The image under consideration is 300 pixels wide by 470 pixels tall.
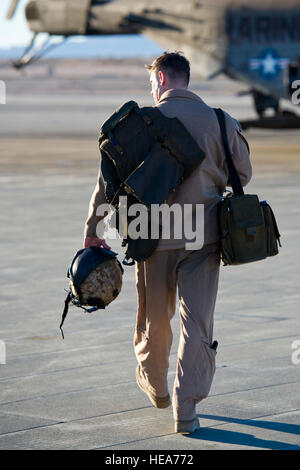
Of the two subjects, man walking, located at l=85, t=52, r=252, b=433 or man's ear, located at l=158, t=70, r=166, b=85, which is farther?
man's ear, located at l=158, t=70, r=166, b=85

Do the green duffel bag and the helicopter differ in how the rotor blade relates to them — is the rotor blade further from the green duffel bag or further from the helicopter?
the green duffel bag

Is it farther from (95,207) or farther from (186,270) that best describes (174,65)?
(186,270)

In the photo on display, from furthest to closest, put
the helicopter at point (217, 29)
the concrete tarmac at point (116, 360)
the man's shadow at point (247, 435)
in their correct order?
1. the helicopter at point (217, 29)
2. the concrete tarmac at point (116, 360)
3. the man's shadow at point (247, 435)

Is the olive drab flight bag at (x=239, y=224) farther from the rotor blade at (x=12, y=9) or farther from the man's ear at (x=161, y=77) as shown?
the rotor blade at (x=12, y=9)

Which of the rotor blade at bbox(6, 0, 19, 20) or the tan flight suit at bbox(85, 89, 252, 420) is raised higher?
the tan flight suit at bbox(85, 89, 252, 420)

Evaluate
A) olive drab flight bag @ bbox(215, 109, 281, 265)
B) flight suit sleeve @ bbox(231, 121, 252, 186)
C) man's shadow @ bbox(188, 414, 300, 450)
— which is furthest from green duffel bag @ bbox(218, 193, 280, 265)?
man's shadow @ bbox(188, 414, 300, 450)

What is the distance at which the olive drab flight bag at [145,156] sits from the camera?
506 cm

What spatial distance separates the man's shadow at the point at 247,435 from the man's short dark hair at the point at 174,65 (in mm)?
1788

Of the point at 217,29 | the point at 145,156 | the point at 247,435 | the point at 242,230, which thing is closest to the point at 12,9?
the point at 217,29

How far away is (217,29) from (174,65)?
19.2 m

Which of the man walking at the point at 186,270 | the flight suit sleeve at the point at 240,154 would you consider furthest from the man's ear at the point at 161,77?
the flight suit sleeve at the point at 240,154

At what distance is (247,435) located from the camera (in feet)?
16.3

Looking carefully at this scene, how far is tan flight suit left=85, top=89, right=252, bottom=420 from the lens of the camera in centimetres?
510

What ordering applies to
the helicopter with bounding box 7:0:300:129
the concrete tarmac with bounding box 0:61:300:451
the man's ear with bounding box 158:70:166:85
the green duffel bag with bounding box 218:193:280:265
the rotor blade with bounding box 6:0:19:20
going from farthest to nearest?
the rotor blade with bounding box 6:0:19:20
the helicopter with bounding box 7:0:300:129
the man's ear with bounding box 158:70:166:85
the green duffel bag with bounding box 218:193:280:265
the concrete tarmac with bounding box 0:61:300:451
